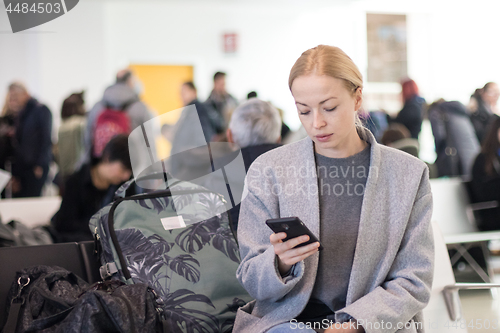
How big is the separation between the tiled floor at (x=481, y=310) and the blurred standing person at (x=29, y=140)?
14.6 ft

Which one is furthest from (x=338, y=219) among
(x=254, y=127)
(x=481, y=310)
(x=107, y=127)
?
(x=107, y=127)

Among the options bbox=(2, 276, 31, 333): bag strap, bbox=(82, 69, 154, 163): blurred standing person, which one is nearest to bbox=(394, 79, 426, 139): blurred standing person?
bbox=(82, 69, 154, 163): blurred standing person

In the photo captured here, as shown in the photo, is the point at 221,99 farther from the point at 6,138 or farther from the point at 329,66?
the point at 329,66

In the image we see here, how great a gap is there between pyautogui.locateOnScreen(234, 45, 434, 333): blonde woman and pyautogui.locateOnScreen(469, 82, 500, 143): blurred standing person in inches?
179

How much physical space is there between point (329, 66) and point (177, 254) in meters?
0.82

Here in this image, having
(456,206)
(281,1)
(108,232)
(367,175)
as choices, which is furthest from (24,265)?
(281,1)

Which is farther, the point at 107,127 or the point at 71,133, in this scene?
the point at 71,133

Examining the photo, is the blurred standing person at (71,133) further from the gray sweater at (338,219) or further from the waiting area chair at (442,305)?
the gray sweater at (338,219)

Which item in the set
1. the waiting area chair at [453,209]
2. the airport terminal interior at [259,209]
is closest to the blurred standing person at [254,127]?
the airport terminal interior at [259,209]

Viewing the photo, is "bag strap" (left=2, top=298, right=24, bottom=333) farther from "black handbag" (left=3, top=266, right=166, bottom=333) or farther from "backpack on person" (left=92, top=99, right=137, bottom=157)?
"backpack on person" (left=92, top=99, right=137, bottom=157)

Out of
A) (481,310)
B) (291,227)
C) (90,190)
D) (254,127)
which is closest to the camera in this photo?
(291,227)

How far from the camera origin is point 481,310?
3.33 meters

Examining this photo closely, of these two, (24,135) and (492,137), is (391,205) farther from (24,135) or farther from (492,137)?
(24,135)

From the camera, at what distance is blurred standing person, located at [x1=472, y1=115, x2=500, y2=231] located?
3.77 metres
